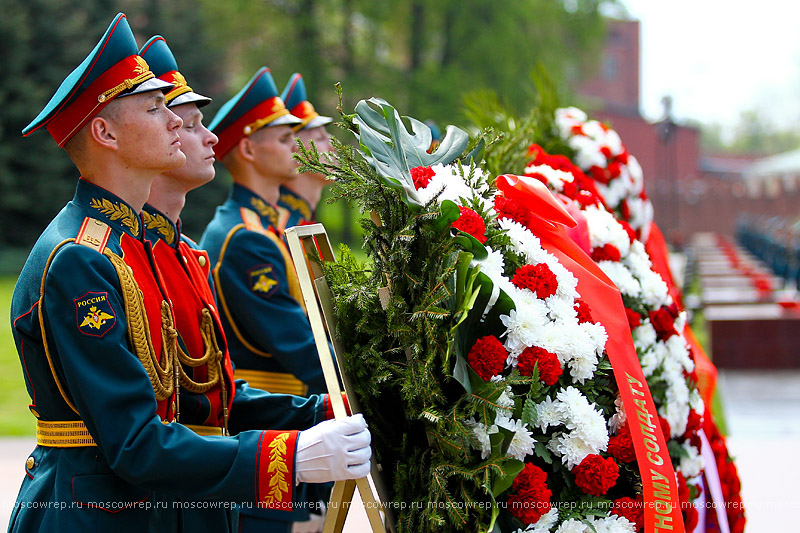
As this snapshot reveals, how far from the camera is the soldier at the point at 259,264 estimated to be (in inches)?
124

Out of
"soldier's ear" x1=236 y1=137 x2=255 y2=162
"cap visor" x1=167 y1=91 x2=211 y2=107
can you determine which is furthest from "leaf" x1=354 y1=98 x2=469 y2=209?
"soldier's ear" x1=236 y1=137 x2=255 y2=162

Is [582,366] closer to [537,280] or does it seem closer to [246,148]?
[537,280]

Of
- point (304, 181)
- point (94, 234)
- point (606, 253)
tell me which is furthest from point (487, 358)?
point (304, 181)

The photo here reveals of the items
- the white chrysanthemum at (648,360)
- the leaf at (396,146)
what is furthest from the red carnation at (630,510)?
the leaf at (396,146)

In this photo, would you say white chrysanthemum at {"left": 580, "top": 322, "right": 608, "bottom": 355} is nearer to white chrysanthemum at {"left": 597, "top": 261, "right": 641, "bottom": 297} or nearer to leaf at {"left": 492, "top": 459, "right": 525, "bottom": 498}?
leaf at {"left": 492, "top": 459, "right": 525, "bottom": 498}

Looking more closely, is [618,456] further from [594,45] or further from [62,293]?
[594,45]

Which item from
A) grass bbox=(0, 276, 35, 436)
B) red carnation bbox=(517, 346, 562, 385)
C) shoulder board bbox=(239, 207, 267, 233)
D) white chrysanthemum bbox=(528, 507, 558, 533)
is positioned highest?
shoulder board bbox=(239, 207, 267, 233)

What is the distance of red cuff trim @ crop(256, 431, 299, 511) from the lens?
1859 mm

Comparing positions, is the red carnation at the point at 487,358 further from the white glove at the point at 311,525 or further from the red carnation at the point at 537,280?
the white glove at the point at 311,525

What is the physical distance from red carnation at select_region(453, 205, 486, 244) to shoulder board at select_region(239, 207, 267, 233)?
4.71ft

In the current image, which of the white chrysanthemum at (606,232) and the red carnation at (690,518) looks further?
the white chrysanthemum at (606,232)

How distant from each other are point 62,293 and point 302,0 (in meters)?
A: 24.5

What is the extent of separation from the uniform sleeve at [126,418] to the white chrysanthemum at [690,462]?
180 centimetres

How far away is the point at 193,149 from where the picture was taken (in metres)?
2.44
